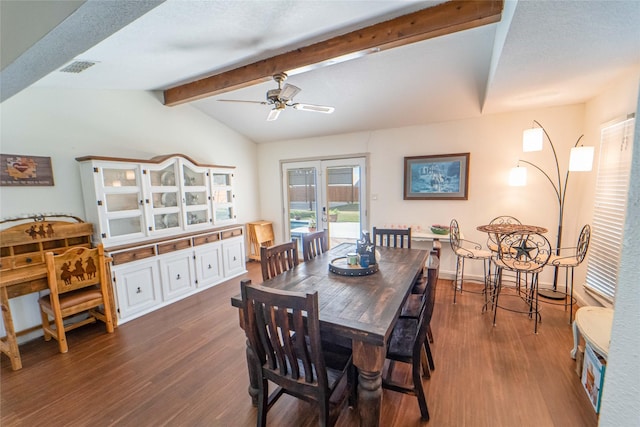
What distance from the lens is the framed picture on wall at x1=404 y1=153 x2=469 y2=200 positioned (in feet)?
13.1

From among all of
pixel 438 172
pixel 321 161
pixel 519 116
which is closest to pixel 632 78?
pixel 519 116

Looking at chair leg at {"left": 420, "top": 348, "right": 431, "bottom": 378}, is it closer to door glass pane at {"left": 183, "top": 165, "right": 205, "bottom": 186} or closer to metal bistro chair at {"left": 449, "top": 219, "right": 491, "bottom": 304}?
metal bistro chair at {"left": 449, "top": 219, "right": 491, "bottom": 304}

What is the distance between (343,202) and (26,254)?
4.13 metres

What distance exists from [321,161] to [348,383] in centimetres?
390

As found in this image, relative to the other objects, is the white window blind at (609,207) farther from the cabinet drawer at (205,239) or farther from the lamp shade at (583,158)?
the cabinet drawer at (205,239)

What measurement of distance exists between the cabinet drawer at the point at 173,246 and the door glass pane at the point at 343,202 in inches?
97.3

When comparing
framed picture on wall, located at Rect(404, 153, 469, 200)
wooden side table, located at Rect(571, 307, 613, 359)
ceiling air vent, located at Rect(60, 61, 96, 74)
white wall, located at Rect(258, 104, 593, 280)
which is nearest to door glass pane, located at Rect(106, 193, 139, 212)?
ceiling air vent, located at Rect(60, 61, 96, 74)

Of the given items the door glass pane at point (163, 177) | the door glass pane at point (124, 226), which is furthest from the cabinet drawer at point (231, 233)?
the door glass pane at point (124, 226)

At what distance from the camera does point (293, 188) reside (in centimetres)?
550

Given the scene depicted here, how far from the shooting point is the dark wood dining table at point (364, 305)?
4.66ft

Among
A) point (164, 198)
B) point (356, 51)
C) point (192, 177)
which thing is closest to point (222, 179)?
point (192, 177)

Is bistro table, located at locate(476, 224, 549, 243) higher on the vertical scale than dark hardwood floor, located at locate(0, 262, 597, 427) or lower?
higher

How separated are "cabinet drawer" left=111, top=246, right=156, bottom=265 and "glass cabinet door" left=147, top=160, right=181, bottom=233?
0.28 meters

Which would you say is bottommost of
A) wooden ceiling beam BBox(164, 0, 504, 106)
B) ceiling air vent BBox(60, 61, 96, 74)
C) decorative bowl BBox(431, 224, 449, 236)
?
decorative bowl BBox(431, 224, 449, 236)
